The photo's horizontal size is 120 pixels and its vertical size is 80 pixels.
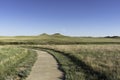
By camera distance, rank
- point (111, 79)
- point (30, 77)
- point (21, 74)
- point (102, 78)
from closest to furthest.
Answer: point (111, 79) < point (102, 78) < point (30, 77) < point (21, 74)

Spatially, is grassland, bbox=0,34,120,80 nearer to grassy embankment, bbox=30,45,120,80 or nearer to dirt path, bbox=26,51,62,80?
grassy embankment, bbox=30,45,120,80

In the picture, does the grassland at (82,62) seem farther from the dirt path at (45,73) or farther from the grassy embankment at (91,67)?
the dirt path at (45,73)

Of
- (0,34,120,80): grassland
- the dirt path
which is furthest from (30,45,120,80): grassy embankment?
the dirt path

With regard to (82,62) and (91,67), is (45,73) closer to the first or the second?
(91,67)

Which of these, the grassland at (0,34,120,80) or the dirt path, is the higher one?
the grassland at (0,34,120,80)

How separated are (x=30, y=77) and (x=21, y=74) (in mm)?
1035

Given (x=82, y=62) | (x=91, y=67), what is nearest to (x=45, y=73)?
(x=91, y=67)

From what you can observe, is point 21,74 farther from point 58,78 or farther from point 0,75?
point 58,78

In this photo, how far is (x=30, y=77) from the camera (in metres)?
12.0

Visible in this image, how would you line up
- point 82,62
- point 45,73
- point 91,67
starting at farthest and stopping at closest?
1. point 82,62
2. point 91,67
3. point 45,73

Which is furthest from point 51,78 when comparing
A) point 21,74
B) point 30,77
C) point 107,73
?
point 107,73

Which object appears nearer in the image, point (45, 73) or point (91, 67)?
point (45, 73)

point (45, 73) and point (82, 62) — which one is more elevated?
point (82, 62)

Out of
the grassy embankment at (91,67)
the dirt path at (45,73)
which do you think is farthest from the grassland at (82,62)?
the dirt path at (45,73)
